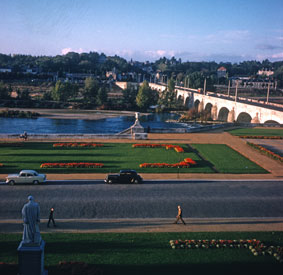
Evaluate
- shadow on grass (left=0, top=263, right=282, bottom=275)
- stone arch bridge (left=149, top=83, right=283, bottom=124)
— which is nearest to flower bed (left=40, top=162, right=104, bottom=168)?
shadow on grass (left=0, top=263, right=282, bottom=275)

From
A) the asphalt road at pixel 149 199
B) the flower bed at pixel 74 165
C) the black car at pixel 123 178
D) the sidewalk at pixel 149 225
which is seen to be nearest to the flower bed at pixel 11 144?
the flower bed at pixel 74 165

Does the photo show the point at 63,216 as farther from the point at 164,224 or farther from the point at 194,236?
the point at 194,236

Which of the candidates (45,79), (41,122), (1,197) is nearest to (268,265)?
(1,197)

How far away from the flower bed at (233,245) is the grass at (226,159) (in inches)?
541

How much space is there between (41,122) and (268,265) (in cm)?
7246

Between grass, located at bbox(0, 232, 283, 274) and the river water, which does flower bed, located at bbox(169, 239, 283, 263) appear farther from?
the river water

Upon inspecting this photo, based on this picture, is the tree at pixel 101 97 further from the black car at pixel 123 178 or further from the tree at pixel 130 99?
the black car at pixel 123 178

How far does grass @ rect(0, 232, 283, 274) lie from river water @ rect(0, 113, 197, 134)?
2039 inches

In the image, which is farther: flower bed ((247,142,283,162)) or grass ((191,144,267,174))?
flower bed ((247,142,283,162))

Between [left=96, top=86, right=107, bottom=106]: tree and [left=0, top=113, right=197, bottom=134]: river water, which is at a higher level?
[left=96, top=86, right=107, bottom=106]: tree

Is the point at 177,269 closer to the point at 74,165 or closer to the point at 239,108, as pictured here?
the point at 74,165

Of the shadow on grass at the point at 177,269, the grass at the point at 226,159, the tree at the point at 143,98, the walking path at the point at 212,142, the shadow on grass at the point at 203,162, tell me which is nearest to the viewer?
the shadow on grass at the point at 177,269

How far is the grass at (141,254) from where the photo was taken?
13.4 meters

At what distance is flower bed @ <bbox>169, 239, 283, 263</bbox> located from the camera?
14.9m
